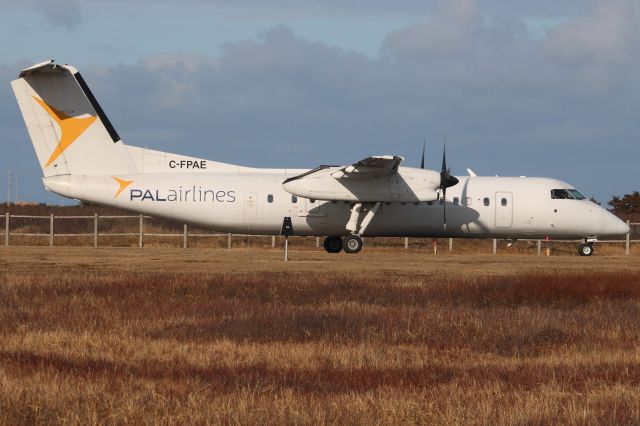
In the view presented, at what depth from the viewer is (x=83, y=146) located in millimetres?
35062

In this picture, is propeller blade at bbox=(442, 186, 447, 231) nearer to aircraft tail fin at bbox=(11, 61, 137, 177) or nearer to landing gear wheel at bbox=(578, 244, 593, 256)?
landing gear wheel at bbox=(578, 244, 593, 256)

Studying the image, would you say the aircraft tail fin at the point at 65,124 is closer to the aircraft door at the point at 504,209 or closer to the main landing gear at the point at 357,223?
the main landing gear at the point at 357,223

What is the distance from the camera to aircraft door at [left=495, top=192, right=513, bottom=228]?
37.8 metres

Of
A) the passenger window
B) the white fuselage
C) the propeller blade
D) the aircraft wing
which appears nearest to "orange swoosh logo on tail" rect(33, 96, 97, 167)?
the white fuselage

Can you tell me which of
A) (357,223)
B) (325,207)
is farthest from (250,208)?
(357,223)

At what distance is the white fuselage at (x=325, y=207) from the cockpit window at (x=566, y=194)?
0.54 ft

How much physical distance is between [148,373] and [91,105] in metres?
24.5

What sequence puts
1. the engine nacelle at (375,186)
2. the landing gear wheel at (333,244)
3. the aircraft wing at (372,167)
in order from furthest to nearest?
the landing gear wheel at (333,244) → the engine nacelle at (375,186) → the aircraft wing at (372,167)

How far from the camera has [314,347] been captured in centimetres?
1458

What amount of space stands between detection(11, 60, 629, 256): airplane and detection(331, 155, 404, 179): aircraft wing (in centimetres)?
4

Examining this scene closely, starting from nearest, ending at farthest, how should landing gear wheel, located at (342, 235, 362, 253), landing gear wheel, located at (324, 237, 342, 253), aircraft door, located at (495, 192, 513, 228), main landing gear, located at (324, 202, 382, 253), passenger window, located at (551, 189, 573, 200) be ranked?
main landing gear, located at (324, 202, 382, 253)
landing gear wheel, located at (342, 235, 362, 253)
aircraft door, located at (495, 192, 513, 228)
passenger window, located at (551, 189, 573, 200)
landing gear wheel, located at (324, 237, 342, 253)

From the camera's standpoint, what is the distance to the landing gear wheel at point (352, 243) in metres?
36.9

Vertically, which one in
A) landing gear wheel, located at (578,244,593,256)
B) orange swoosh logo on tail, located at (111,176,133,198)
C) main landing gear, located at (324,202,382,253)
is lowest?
landing gear wheel, located at (578,244,593,256)

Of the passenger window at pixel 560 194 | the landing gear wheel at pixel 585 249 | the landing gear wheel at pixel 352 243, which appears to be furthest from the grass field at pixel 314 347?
the landing gear wheel at pixel 585 249
